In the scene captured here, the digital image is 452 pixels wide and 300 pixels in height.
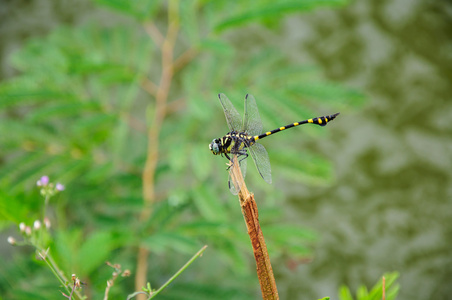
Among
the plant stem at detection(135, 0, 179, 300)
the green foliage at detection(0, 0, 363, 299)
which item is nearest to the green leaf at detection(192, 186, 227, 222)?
the green foliage at detection(0, 0, 363, 299)

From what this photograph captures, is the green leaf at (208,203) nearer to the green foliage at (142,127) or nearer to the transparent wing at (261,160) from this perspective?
the green foliage at (142,127)

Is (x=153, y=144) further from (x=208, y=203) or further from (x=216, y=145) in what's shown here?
(x=216, y=145)

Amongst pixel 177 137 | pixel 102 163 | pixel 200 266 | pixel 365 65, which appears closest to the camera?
pixel 102 163

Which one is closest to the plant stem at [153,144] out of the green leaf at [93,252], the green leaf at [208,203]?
the green leaf at [208,203]

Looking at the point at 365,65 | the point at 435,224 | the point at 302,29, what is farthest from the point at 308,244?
the point at 302,29

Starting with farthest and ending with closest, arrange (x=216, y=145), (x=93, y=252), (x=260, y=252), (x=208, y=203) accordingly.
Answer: (x=208, y=203) → (x=93, y=252) → (x=216, y=145) → (x=260, y=252)

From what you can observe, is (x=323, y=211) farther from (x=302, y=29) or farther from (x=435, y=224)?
(x=302, y=29)


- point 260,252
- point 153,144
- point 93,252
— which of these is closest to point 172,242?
point 93,252
